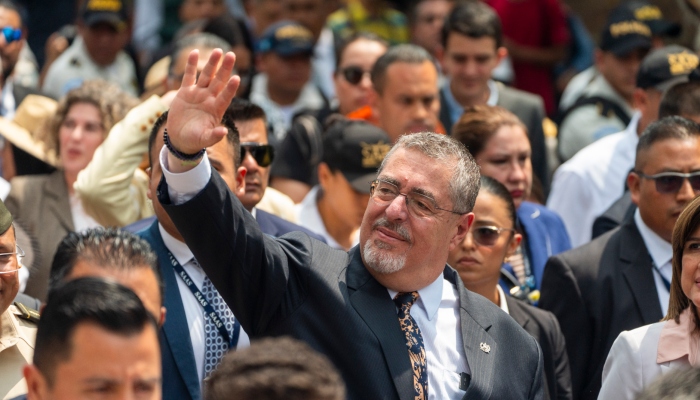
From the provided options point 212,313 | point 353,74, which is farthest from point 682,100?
point 212,313

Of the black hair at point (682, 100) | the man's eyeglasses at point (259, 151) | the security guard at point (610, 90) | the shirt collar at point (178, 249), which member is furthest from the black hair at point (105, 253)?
the security guard at point (610, 90)

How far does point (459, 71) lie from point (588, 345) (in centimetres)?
330

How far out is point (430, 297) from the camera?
438 cm

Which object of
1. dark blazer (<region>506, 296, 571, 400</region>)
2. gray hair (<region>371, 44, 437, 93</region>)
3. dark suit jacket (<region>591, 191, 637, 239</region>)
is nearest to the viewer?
dark blazer (<region>506, 296, 571, 400</region>)

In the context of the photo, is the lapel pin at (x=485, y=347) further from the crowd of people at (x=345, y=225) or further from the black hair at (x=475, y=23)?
the black hair at (x=475, y=23)

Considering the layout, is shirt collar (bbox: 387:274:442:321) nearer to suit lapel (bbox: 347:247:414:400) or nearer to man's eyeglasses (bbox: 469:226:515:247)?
suit lapel (bbox: 347:247:414:400)

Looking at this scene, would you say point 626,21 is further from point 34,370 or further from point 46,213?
point 34,370

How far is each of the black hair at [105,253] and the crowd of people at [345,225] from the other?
0.4 inches

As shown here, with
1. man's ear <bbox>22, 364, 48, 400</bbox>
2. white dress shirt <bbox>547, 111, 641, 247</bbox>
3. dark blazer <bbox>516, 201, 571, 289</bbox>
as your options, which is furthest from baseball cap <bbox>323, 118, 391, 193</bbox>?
man's ear <bbox>22, 364, 48, 400</bbox>

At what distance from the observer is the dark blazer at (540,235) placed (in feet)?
20.4

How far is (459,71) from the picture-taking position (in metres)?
8.32

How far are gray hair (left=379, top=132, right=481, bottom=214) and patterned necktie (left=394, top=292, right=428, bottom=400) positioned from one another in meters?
0.45

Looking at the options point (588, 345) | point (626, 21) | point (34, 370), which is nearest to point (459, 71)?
point (626, 21)

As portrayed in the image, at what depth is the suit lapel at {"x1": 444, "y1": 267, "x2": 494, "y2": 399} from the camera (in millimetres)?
4168
